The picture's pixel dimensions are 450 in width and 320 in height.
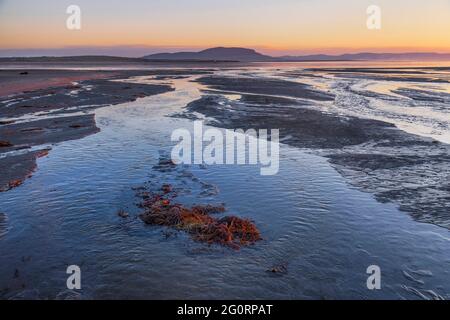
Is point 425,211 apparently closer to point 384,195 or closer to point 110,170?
point 384,195

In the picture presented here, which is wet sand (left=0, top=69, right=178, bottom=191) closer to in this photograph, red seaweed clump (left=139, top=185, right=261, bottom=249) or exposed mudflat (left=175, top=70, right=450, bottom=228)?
red seaweed clump (left=139, top=185, right=261, bottom=249)

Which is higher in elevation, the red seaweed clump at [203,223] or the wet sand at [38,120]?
the wet sand at [38,120]

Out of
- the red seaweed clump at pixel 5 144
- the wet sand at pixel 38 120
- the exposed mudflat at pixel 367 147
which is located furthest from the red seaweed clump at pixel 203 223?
the red seaweed clump at pixel 5 144

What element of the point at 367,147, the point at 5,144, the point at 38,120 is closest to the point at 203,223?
the point at 367,147

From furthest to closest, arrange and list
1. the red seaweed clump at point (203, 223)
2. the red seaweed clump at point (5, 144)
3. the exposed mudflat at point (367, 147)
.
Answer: the red seaweed clump at point (5, 144)
the exposed mudflat at point (367, 147)
the red seaweed clump at point (203, 223)

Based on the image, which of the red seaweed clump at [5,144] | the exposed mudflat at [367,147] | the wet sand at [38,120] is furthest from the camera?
the red seaweed clump at [5,144]

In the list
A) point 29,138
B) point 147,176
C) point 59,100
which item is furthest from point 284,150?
point 59,100

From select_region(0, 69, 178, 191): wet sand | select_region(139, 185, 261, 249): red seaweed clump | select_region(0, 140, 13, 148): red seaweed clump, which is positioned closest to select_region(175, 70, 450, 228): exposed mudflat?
select_region(139, 185, 261, 249): red seaweed clump

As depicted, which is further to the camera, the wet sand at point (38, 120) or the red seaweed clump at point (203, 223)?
the wet sand at point (38, 120)

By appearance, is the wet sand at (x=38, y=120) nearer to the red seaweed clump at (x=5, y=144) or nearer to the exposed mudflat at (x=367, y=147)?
the red seaweed clump at (x=5, y=144)
